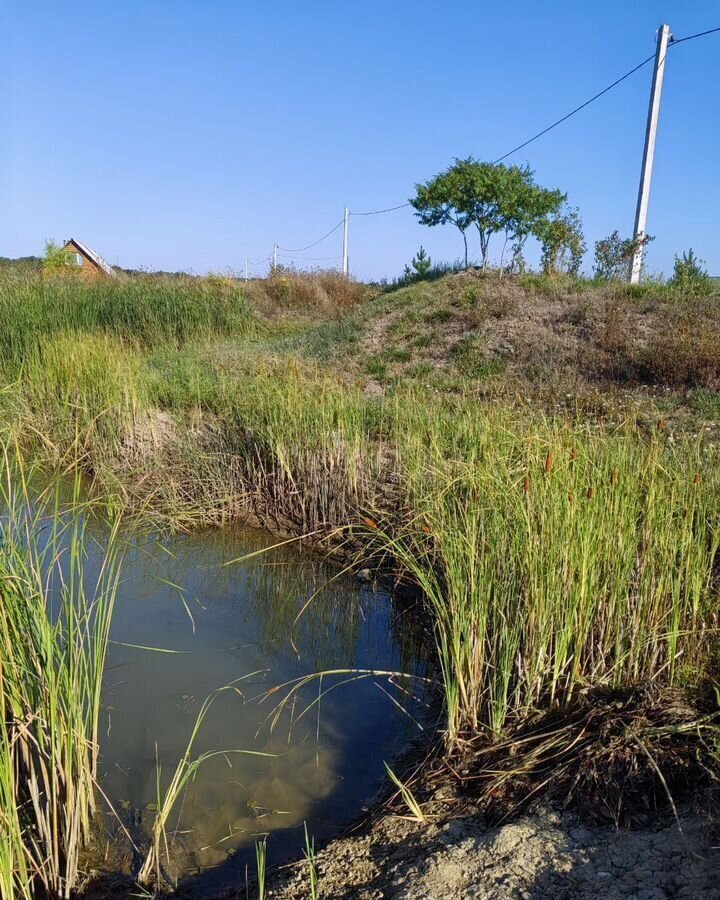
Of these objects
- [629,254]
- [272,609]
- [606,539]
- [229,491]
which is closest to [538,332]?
[629,254]

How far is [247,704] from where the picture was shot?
3172 mm

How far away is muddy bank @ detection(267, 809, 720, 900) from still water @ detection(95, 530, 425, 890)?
379 millimetres

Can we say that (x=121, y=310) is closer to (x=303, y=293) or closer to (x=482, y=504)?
(x=303, y=293)

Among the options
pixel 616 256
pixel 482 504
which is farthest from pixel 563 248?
pixel 482 504

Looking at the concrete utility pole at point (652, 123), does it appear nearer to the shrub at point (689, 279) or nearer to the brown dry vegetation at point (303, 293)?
Answer: the shrub at point (689, 279)

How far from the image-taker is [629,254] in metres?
12.5

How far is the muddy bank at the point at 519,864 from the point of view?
5.90 ft

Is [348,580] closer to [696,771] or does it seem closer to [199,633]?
[199,633]

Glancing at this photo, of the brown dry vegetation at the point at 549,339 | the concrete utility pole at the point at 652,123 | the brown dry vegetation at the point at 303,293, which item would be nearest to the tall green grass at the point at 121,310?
the brown dry vegetation at the point at 549,339

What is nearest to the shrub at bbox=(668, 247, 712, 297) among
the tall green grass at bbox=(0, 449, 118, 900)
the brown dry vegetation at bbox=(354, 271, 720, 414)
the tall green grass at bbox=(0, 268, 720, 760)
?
the brown dry vegetation at bbox=(354, 271, 720, 414)

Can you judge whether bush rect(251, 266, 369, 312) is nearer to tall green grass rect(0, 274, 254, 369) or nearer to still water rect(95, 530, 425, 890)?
tall green grass rect(0, 274, 254, 369)

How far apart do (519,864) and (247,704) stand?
5.17 feet

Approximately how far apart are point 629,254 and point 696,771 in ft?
38.9

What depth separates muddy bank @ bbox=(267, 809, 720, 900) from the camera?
1.80 meters
